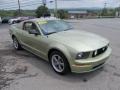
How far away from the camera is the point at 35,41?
4.61m

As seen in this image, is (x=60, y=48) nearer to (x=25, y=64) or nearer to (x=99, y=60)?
(x=99, y=60)

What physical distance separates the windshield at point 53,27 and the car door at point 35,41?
0.20 meters

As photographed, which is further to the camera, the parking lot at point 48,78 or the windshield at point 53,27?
the windshield at point 53,27

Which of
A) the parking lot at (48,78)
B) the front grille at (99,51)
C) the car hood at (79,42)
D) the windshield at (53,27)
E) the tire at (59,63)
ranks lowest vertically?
the parking lot at (48,78)

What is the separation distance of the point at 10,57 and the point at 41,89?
267 cm

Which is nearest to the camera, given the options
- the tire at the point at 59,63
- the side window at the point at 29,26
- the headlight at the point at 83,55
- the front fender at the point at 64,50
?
the headlight at the point at 83,55

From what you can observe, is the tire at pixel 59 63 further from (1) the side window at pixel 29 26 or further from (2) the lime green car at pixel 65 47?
(1) the side window at pixel 29 26

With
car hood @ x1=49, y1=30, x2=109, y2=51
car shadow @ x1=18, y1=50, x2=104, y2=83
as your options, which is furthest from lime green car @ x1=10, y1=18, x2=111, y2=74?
car shadow @ x1=18, y1=50, x2=104, y2=83

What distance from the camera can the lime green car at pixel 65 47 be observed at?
11.1ft

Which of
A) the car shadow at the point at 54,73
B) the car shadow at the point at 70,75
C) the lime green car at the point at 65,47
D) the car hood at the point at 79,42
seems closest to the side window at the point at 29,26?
the lime green car at the point at 65,47

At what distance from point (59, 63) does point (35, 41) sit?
1.20m

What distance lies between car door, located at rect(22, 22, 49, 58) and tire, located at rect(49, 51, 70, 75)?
35 centimetres

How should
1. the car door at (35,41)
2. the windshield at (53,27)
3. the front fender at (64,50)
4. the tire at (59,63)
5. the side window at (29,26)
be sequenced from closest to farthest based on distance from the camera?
the front fender at (64,50)
the tire at (59,63)
the car door at (35,41)
the windshield at (53,27)
the side window at (29,26)

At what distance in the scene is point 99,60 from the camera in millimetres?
3516
